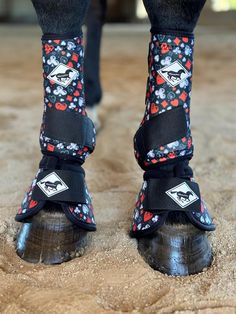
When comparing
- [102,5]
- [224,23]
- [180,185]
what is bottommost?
[224,23]

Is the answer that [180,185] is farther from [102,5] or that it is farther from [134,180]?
[102,5]

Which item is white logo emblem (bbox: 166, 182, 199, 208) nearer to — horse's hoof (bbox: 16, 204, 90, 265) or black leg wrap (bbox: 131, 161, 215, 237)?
black leg wrap (bbox: 131, 161, 215, 237)

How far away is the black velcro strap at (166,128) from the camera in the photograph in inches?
25.9

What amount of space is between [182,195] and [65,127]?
0.19 m

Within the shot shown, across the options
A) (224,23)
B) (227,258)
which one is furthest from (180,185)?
(224,23)

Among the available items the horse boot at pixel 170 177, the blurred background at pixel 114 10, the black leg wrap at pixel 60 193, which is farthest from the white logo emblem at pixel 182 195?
the blurred background at pixel 114 10

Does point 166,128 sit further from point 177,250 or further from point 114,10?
point 114,10

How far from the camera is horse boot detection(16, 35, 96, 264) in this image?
65 cm

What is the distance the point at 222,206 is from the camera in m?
0.88

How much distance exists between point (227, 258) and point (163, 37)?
32 centimetres

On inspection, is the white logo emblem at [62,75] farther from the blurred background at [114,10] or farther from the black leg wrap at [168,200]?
the blurred background at [114,10]

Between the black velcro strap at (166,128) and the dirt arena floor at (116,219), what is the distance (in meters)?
0.16

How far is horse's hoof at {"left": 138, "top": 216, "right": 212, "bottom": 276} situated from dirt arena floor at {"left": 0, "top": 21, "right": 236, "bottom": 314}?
0.01 m

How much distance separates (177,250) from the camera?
0.64m
